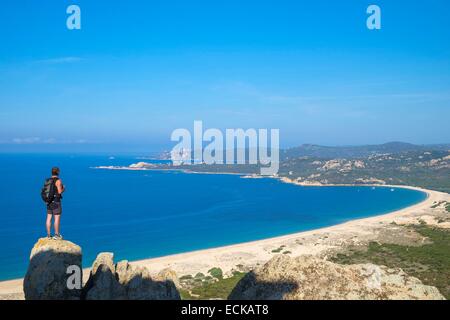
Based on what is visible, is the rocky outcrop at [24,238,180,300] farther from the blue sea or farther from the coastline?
the blue sea

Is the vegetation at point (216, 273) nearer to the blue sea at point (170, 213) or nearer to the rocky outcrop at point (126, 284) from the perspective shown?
the blue sea at point (170, 213)

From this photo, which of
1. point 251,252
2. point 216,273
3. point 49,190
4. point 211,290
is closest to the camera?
point 49,190

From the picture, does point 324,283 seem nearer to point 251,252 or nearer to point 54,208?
point 54,208

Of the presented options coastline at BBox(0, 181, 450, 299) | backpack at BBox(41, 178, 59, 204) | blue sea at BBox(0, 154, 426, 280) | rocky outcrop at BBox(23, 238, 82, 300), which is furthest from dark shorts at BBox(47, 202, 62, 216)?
blue sea at BBox(0, 154, 426, 280)

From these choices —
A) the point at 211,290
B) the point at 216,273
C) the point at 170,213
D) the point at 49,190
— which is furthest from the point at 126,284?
the point at 170,213
